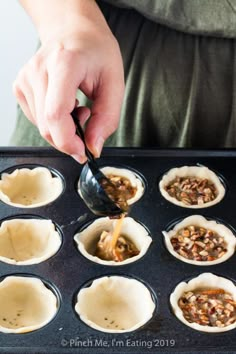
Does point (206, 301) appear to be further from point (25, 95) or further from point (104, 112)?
point (25, 95)

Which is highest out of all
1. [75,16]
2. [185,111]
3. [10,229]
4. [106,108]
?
[75,16]

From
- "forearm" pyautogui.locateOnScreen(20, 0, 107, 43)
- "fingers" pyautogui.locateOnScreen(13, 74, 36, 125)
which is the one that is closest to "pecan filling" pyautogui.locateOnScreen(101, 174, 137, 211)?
"fingers" pyautogui.locateOnScreen(13, 74, 36, 125)

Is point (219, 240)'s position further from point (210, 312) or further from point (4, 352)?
point (4, 352)

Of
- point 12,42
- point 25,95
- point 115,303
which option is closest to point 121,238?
point 115,303

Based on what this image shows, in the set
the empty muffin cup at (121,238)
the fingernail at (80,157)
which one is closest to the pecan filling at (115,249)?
the empty muffin cup at (121,238)

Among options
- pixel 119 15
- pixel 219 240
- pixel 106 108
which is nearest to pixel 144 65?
pixel 119 15

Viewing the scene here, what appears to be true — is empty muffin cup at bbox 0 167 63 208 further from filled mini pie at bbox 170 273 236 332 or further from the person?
filled mini pie at bbox 170 273 236 332
